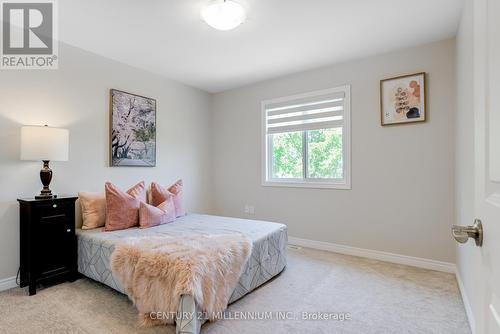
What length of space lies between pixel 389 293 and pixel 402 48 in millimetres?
2518

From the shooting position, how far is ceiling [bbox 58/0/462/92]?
85.5 inches

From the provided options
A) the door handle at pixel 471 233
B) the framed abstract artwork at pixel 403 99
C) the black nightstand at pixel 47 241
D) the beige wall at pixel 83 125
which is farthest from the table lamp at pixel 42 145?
the framed abstract artwork at pixel 403 99

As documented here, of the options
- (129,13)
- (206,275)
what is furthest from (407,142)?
(129,13)

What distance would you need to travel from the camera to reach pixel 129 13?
2.25m

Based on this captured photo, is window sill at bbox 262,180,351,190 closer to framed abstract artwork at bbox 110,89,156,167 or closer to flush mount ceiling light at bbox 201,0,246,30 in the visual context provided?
framed abstract artwork at bbox 110,89,156,167

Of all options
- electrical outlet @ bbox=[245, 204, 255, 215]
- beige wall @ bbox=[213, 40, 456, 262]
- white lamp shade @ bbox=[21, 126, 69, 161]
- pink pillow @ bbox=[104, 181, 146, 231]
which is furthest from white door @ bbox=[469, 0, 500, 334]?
electrical outlet @ bbox=[245, 204, 255, 215]

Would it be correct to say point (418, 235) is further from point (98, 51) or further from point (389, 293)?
point (98, 51)

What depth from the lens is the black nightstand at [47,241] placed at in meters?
2.27

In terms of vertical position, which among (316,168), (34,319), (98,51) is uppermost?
(98,51)

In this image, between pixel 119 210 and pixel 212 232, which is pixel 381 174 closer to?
pixel 212 232

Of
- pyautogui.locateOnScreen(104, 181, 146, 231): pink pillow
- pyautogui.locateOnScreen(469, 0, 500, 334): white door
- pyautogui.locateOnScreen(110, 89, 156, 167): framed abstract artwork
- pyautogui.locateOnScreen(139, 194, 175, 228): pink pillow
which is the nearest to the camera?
pyautogui.locateOnScreen(469, 0, 500, 334): white door

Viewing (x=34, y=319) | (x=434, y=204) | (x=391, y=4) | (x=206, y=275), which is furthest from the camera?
(x=434, y=204)

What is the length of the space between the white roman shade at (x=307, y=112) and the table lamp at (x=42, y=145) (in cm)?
258

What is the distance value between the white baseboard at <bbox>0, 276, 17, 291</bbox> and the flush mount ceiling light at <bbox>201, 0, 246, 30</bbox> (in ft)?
9.45
